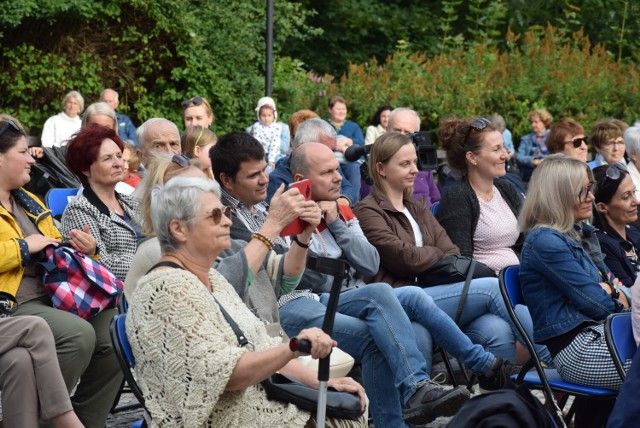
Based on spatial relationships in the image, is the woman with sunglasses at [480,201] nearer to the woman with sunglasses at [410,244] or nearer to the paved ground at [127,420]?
the woman with sunglasses at [410,244]

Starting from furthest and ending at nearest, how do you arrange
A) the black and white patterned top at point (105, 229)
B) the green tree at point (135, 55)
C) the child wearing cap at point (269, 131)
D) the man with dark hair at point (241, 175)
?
the green tree at point (135, 55), the child wearing cap at point (269, 131), the black and white patterned top at point (105, 229), the man with dark hair at point (241, 175)

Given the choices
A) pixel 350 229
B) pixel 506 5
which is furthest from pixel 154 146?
pixel 506 5

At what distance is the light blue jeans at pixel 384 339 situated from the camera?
17.7ft

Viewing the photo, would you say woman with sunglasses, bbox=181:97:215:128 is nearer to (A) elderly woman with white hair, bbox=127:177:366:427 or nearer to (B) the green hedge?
(A) elderly woman with white hair, bbox=127:177:366:427

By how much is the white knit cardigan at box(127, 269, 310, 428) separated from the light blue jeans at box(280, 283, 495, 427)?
153cm

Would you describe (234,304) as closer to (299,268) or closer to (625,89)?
(299,268)

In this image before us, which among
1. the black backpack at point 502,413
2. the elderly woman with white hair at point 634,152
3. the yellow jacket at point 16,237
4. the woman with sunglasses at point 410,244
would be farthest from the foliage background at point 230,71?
the black backpack at point 502,413

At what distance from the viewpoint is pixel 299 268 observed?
510 centimetres

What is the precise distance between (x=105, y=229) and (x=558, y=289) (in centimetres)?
236

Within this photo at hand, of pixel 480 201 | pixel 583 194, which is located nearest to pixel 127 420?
pixel 480 201

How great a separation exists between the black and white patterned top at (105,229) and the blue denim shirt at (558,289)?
205 cm

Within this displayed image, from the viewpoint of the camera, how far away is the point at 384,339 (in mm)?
5434

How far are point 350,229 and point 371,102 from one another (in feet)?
34.2

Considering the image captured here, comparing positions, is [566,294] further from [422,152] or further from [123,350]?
[123,350]
